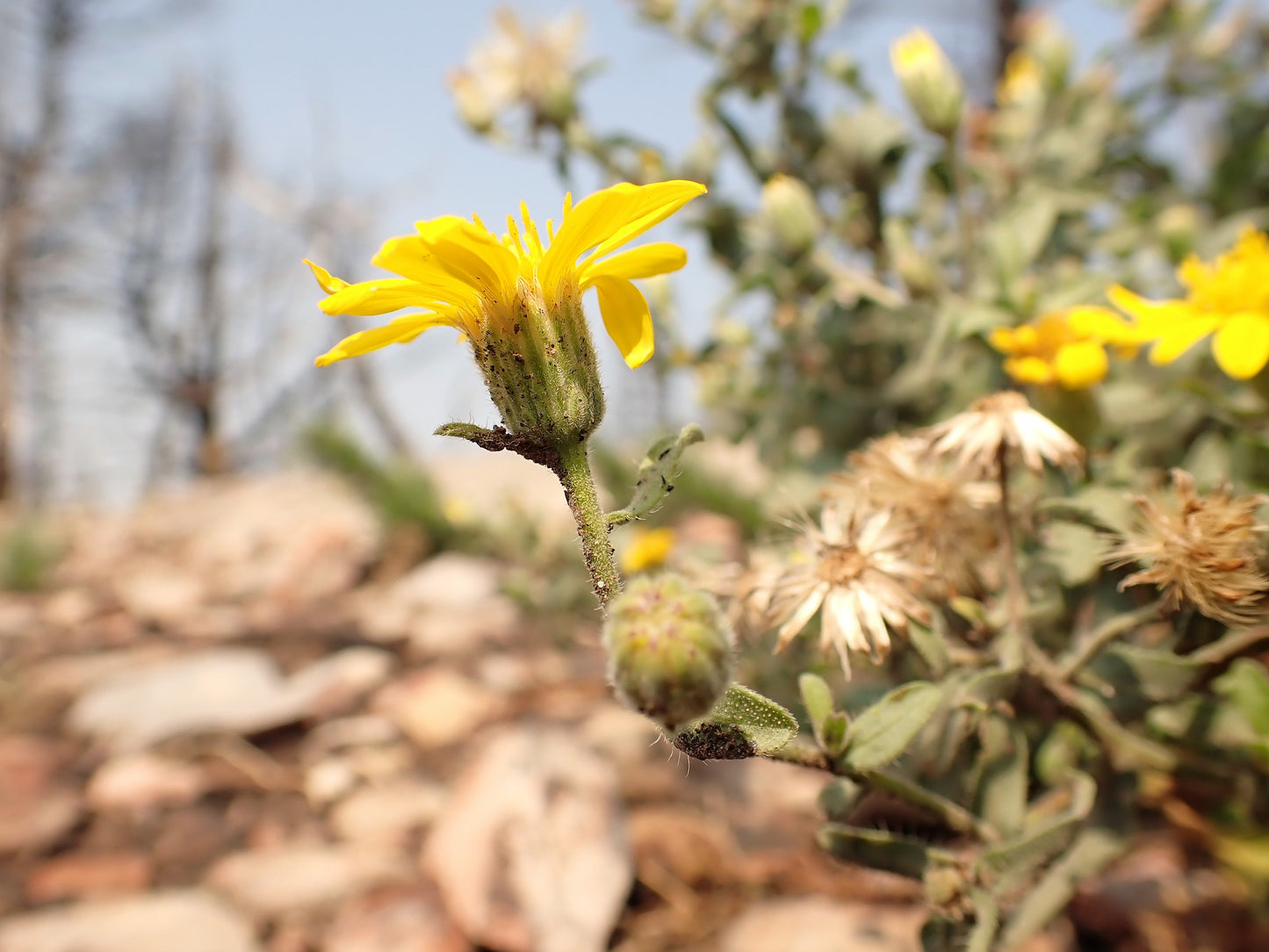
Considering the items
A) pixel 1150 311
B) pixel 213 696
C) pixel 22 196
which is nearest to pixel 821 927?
pixel 1150 311

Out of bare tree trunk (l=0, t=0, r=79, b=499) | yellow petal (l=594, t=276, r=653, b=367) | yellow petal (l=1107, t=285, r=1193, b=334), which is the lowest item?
yellow petal (l=1107, t=285, r=1193, b=334)

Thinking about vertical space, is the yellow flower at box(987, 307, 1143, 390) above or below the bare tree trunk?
below

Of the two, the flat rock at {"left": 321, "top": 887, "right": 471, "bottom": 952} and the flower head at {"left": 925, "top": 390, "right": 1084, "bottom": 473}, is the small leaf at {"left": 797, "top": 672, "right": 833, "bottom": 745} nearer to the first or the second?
the flower head at {"left": 925, "top": 390, "right": 1084, "bottom": 473}

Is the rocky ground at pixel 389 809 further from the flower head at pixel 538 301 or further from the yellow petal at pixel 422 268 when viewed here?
the yellow petal at pixel 422 268

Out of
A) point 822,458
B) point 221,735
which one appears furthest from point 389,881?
point 822,458

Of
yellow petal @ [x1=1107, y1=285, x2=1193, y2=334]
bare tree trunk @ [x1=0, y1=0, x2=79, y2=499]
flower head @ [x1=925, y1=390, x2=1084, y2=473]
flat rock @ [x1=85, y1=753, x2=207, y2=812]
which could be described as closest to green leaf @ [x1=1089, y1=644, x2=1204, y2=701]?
flower head @ [x1=925, y1=390, x2=1084, y2=473]

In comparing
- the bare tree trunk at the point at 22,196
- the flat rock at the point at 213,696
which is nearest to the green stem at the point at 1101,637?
the flat rock at the point at 213,696

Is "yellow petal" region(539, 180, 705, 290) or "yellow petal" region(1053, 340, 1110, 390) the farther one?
"yellow petal" region(1053, 340, 1110, 390)
